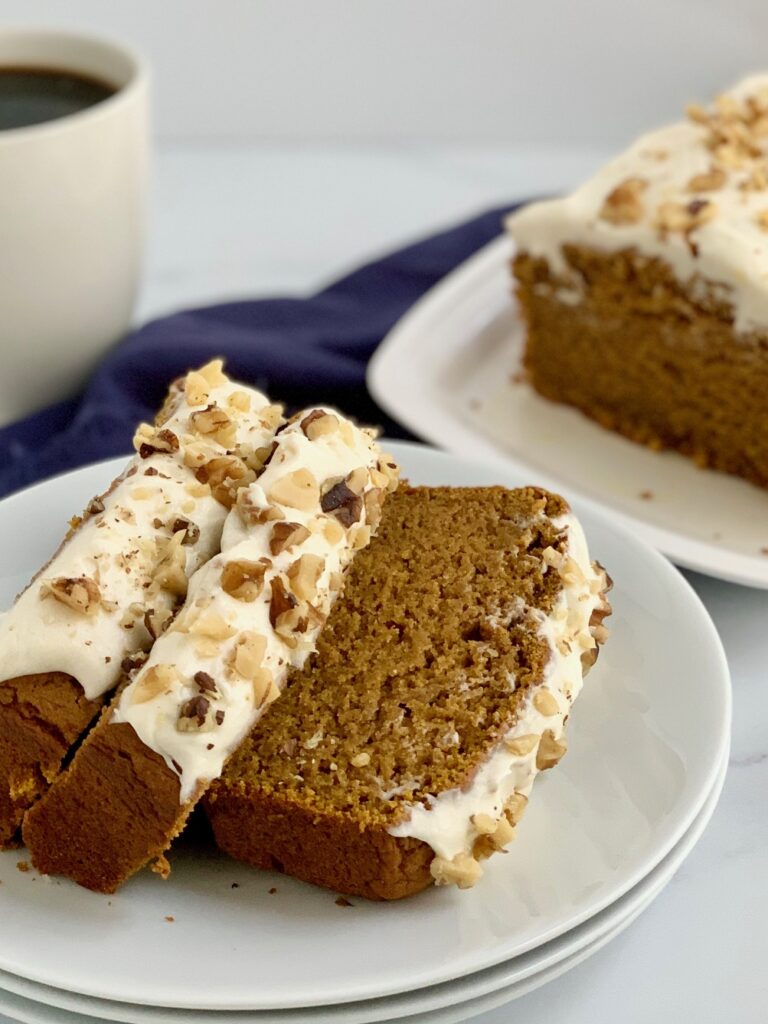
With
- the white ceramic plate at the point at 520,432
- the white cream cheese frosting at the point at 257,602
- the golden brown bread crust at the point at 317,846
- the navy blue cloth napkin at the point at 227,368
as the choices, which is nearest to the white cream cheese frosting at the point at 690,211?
the white ceramic plate at the point at 520,432

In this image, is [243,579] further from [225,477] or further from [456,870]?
[456,870]

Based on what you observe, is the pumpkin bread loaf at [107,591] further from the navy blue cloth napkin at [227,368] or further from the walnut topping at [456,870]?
the navy blue cloth napkin at [227,368]

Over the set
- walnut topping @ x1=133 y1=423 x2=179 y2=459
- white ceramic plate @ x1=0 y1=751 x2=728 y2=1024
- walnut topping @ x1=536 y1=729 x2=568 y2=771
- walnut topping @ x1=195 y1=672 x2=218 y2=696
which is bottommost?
white ceramic plate @ x1=0 y1=751 x2=728 y2=1024

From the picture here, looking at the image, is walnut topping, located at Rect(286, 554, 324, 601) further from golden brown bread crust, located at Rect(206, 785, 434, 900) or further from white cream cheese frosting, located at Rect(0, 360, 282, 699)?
golden brown bread crust, located at Rect(206, 785, 434, 900)

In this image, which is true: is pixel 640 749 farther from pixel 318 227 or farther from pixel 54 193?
pixel 318 227

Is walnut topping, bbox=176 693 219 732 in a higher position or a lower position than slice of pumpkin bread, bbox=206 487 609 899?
higher

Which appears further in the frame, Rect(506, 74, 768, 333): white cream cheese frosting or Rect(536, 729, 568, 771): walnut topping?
Rect(506, 74, 768, 333): white cream cheese frosting

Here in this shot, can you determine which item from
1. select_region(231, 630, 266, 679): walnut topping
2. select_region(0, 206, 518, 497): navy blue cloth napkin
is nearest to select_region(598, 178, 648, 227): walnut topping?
select_region(0, 206, 518, 497): navy blue cloth napkin
